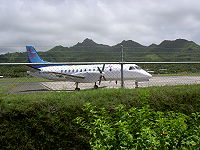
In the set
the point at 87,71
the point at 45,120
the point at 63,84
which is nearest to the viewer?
the point at 45,120

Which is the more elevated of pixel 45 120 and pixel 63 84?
pixel 63 84

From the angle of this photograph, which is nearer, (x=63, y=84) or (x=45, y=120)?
(x=45, y=120)

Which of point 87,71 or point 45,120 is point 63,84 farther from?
point 87,71

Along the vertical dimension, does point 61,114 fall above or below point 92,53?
below

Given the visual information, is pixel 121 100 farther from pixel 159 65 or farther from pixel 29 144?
pixel 159 65

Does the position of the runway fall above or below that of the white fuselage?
above

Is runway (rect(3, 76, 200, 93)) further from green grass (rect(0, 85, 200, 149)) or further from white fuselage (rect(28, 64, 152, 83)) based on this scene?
white fuselage (rect(28, 64, 152, 83))

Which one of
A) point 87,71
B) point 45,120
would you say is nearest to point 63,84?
point 45,120

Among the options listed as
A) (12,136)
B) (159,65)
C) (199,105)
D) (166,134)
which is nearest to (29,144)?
(12,136)

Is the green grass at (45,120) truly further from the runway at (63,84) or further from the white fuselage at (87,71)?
the white fuselage at (87,71)

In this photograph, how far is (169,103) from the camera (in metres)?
4.73

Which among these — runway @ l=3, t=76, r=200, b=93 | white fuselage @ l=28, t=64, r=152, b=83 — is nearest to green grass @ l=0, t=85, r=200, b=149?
runway @ l=3, t=76, r=200, b=93

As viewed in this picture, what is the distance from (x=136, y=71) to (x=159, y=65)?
11.7m

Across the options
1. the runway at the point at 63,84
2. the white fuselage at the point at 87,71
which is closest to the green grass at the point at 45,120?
the runway at the point at 63,84
